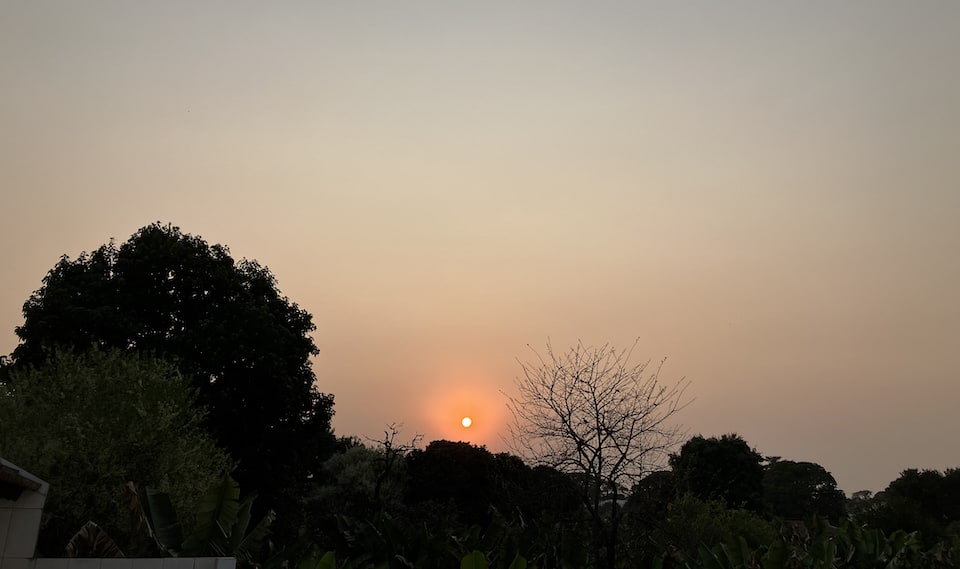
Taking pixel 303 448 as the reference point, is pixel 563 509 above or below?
below

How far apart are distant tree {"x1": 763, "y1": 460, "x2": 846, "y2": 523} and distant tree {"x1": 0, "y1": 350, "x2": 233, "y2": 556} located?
8820 cm

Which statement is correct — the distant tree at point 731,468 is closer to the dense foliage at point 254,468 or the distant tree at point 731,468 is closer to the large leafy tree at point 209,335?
the dense foliage at point 254,468

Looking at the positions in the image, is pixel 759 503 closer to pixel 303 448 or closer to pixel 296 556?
pixel 303 448

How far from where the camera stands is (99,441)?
17.7 meters

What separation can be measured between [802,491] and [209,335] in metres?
88.5

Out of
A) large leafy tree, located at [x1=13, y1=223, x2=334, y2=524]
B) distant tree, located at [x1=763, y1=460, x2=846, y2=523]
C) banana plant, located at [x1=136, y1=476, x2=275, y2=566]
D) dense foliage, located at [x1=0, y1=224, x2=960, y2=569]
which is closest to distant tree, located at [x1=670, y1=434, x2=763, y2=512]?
dense foliage, located at [x1=0, y1=224, x2=960, y2=569]

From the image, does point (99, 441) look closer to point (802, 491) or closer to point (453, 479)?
point (453, 479)

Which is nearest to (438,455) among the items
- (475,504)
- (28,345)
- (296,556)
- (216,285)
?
(475,504)

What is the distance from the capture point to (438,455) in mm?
50000

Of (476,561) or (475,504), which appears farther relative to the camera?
(475,504)

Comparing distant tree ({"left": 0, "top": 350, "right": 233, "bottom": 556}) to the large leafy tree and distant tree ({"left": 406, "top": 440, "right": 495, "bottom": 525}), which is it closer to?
the large leafy tree

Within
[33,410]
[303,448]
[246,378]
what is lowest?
[33,410]

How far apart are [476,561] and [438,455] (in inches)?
1513

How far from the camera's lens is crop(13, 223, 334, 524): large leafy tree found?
27328 millimetres
